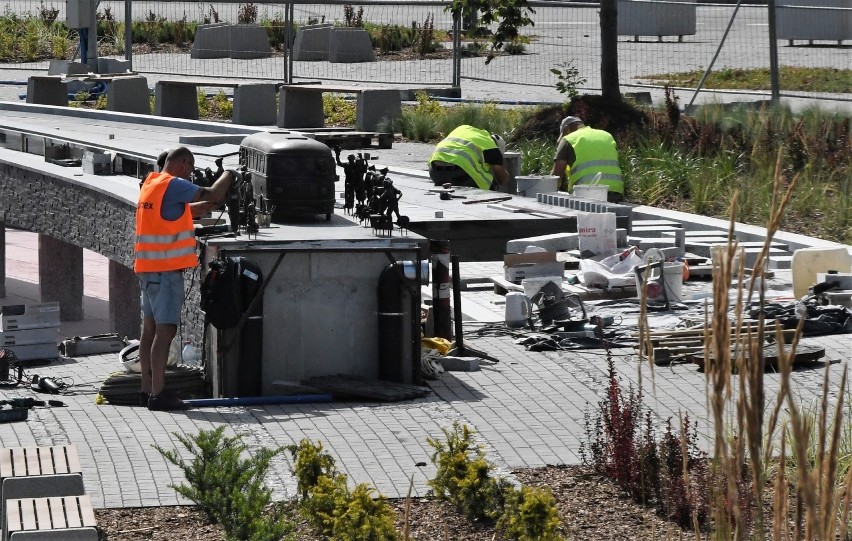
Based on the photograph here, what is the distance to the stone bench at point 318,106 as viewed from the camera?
920 inches

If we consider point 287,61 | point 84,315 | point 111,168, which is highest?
point 287,61

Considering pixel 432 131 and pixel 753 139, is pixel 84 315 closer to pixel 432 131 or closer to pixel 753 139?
pixel 432 131

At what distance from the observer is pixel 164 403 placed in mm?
9273

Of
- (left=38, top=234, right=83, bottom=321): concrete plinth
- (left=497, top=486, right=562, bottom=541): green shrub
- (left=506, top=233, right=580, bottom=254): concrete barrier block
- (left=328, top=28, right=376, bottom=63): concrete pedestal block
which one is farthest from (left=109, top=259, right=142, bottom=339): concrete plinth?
(left=328, top=28, right=376, bottom=63): concrete pedestal block

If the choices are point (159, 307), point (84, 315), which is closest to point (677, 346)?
point (159, 307)

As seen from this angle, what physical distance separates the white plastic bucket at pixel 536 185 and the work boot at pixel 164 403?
24.4 feet

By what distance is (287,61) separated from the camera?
28625 mm

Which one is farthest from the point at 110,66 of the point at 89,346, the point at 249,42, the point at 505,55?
the point at 89,346

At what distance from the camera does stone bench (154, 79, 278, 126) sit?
23906 mm

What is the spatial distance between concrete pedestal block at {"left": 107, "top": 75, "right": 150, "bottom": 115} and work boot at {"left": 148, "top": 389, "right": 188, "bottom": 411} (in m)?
16.1

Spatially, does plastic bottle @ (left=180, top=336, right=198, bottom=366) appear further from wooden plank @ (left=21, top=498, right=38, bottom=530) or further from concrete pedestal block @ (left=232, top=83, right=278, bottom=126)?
concrete pedestal block @ (left=232, top=83, right=278, bottom=126)

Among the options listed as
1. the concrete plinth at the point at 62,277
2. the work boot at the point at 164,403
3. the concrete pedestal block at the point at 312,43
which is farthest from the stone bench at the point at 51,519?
the concrete pedestal block at the point at 312,43

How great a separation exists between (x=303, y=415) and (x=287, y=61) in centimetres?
2036

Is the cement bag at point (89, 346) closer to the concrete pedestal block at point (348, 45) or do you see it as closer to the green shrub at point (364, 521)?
the green shrub at point (364, 521)
